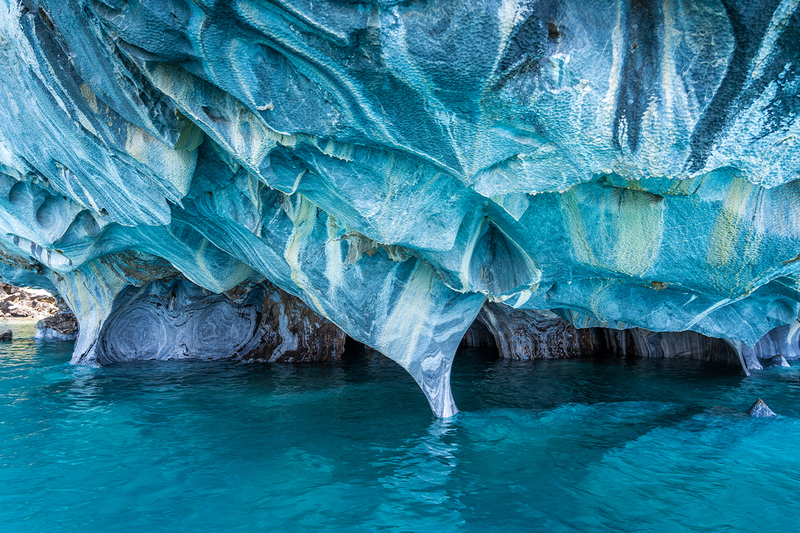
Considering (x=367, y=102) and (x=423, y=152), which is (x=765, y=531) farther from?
(x=367, y=102)

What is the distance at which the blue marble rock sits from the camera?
3.33m

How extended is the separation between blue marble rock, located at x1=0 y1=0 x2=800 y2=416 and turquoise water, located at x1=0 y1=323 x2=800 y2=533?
5.20 feet

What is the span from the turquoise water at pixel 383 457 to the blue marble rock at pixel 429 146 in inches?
62.4

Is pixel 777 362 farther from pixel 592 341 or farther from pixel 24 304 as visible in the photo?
pixel 24 304

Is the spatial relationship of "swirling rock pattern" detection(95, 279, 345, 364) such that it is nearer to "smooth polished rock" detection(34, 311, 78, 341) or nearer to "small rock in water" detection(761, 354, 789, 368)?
"smooth polished rock" detection(34, 311, 78, 341)

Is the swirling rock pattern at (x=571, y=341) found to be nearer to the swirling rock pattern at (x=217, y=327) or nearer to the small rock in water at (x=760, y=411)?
the swirling rock pattern at (x=217, y=327)

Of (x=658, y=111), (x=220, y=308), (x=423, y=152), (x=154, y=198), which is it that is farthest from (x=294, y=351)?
(x=658, y=111)

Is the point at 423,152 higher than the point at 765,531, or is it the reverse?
the point at 423,152

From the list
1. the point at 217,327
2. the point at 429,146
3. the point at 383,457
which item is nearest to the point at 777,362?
the point at 383,457

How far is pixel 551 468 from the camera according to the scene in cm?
575

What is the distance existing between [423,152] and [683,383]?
31.4 feet

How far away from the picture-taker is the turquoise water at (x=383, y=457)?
462cm

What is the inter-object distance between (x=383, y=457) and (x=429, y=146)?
388 centimetres

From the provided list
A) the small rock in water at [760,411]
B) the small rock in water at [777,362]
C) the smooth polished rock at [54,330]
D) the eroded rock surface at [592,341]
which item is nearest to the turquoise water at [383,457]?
the small rock in water at [760,411]
